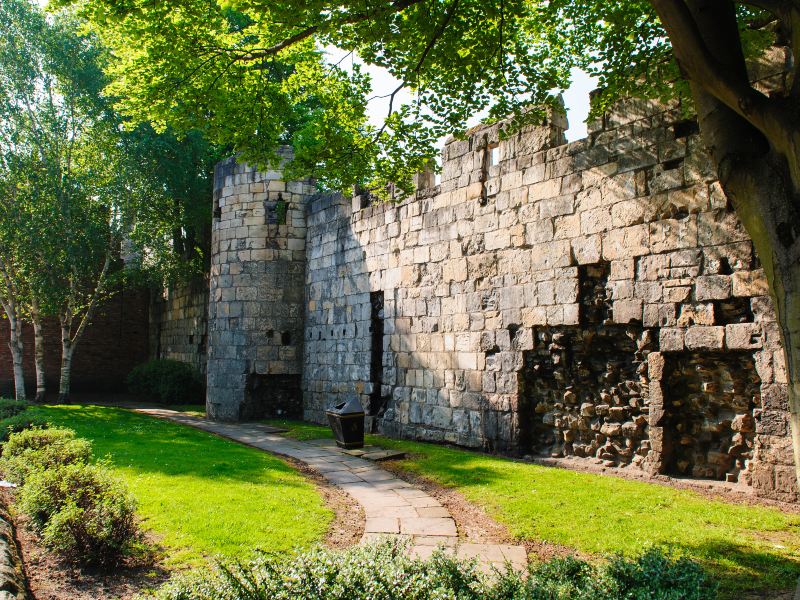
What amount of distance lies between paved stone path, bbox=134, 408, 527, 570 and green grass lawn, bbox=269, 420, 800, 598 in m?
0.49

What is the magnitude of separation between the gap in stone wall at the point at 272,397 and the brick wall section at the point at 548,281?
4.83 feet

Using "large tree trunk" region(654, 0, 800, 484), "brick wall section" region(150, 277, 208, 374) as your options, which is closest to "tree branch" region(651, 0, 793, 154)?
"large tree trunk" region(654, 0, 800, 484)

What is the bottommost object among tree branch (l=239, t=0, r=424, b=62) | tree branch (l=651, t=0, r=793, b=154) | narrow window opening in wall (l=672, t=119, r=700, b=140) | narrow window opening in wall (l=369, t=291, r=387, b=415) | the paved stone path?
the paved stone path

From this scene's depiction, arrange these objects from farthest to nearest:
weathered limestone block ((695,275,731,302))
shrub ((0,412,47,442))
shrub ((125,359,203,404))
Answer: shrub ((125,359,203,404)) < shrub ((0,412,47,442)) < weathered limestone block ((695,275,731,302))

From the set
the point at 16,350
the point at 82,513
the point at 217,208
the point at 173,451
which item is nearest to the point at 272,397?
the point at 217,208

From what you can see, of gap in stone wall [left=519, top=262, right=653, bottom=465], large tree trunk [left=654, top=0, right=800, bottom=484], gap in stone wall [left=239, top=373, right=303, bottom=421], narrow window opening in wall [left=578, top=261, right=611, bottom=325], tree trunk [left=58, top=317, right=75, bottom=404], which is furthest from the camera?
tree trunk [left=58, top=317, right=75, bottom=404]

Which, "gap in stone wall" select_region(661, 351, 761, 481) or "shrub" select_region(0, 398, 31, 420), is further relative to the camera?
"shrub" select_region(0, 398, 31, 420)

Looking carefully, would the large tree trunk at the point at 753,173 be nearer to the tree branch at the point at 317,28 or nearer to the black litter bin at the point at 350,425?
the tree branch at the point at 317,28

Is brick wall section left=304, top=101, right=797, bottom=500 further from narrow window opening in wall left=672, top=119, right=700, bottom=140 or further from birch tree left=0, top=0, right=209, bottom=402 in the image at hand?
birch tree left=0, top=0, right=209, bottom=402

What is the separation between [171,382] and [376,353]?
881cm

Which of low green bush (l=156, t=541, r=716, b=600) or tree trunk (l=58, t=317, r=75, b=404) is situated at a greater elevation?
tree trunk (l=58, t=317, r=75, b=404)

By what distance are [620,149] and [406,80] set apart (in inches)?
114

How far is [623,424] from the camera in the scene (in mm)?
8047

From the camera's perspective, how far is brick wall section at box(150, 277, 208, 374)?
64.4 ft
